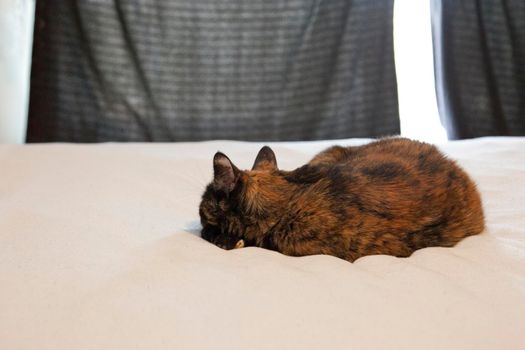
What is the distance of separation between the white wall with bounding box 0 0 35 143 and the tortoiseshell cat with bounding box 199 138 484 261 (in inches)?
68.1

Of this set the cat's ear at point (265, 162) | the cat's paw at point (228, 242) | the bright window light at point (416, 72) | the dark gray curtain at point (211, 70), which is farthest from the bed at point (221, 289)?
the bright window light at point (416, 72)

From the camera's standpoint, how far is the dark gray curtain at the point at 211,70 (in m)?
2.88

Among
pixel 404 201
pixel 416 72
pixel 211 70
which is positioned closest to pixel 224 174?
pixel 404 201

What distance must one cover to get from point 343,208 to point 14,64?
6.64 feet

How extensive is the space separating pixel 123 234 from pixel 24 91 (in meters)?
1.77

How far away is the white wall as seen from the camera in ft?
9.25

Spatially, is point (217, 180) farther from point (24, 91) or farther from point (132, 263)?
point (24, 91)

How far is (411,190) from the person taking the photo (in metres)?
1.36

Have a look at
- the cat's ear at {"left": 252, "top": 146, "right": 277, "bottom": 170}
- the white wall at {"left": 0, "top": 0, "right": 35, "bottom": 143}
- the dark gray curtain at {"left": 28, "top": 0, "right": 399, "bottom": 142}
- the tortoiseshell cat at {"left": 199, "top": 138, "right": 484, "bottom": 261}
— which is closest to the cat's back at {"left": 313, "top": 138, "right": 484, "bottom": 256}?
the tortoiseshell cat at {"left": 199, "top": 138, "right": 484, "bottom": 261}

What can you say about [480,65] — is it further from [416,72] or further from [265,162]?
[265,162]

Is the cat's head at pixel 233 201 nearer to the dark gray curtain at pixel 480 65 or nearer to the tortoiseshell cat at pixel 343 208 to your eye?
the tortoiseshell cat at pixel 343 208

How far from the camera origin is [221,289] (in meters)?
1.06

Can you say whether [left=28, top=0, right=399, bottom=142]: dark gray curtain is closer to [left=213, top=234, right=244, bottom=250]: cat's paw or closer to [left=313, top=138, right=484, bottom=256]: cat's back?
[left=313, top=138, right=484, bottom=256]: cat's back

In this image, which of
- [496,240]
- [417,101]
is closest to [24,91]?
[417,101]
